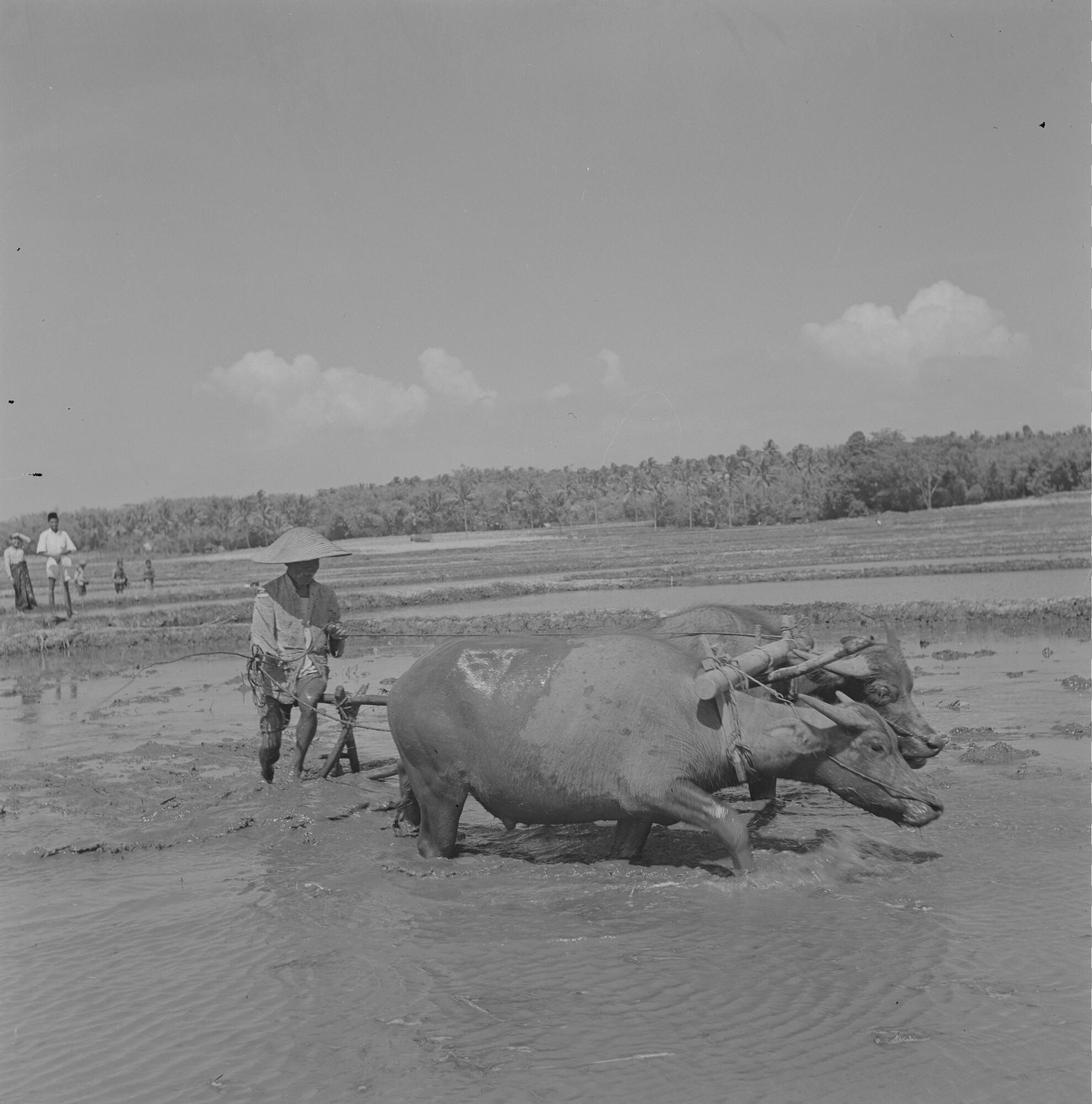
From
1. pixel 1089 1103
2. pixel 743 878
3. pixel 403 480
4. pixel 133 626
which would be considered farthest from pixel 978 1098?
pixel 403 480

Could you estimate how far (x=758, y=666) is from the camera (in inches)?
250

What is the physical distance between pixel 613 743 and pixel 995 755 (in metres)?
4.04

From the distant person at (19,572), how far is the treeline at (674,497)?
5952cm

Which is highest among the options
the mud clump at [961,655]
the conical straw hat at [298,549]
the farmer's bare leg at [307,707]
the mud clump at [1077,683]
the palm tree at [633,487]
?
the palm tree at [633,487]

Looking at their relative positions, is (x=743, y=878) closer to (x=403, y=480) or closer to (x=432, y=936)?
(x=432, y=936)

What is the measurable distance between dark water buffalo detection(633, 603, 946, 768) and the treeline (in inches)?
2879

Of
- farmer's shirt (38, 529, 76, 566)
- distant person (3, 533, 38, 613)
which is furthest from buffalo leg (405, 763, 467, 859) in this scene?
distant person (3, 533, 38, 613)

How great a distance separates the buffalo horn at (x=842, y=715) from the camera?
620cm

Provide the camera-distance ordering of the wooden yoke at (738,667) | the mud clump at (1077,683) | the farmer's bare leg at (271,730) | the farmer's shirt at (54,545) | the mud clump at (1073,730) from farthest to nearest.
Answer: the farmer's shirt at (54,545) → the mud clump at (1077,683) → the mud clump at (1073,730) → the farmer's bare leg at (271,730) → the wooden yoke at (738,667)

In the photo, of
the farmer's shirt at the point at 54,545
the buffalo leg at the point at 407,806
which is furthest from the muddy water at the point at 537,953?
the farmer's shirt at the point at 54,545

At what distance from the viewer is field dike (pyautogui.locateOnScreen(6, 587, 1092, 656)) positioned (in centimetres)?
1736

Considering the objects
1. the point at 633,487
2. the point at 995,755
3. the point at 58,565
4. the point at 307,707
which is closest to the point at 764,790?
the point at 995,755

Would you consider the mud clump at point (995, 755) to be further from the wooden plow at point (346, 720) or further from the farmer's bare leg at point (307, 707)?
the farmer's bare leg at point (307, 707)

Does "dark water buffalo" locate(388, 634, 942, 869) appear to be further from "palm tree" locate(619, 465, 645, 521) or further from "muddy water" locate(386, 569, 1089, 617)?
"palm tree" locate(619, 465, 645, 521)
